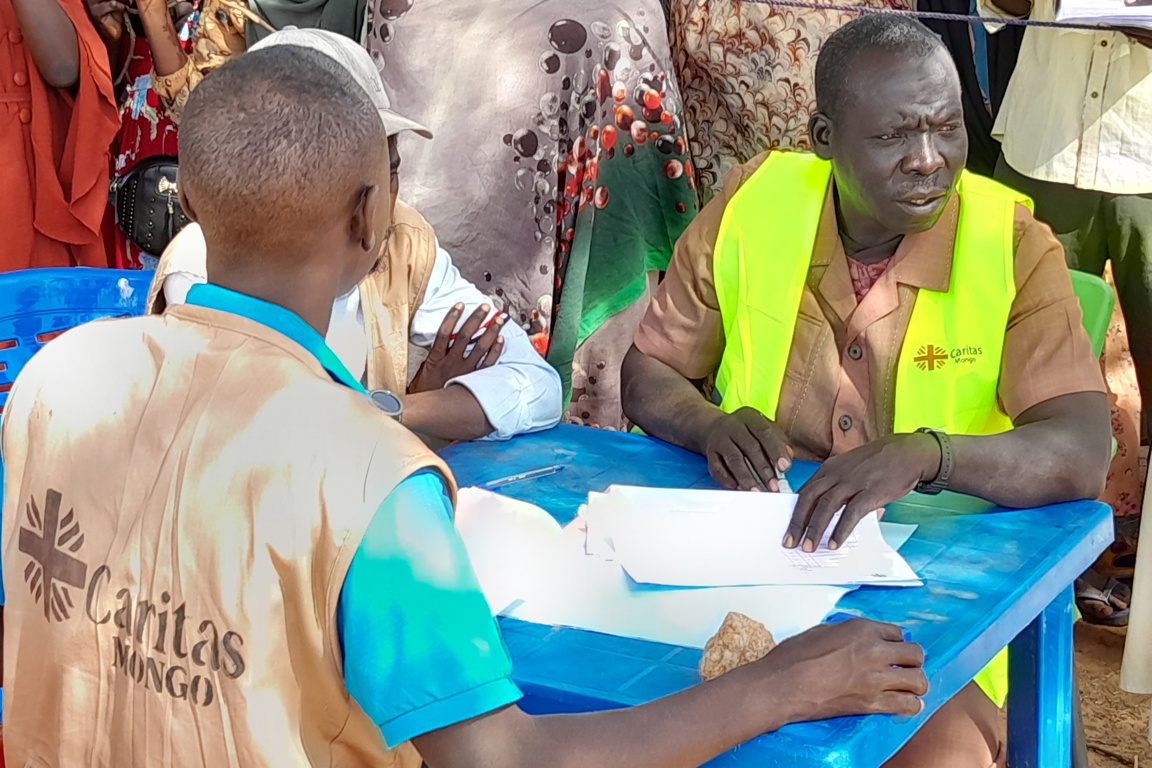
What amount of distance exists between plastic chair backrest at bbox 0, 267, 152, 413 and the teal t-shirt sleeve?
1.37 metres

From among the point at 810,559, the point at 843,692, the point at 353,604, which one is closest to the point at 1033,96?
the point at 810,559

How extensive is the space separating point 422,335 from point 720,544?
2.92 feet

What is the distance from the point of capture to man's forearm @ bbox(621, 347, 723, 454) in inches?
80.7

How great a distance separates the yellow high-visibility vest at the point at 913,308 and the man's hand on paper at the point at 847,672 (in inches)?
25.6

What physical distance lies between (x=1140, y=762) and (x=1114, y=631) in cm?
58

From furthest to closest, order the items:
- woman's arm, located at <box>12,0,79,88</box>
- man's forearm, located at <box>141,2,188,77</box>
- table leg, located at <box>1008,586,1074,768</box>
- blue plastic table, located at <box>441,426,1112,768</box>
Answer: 1. man's forearm, located at <box>141,2,188,77</box>
2. woman's arm, located at <box>12,0,79,88</box>
3. table leg, located at <box>1008,586,1074,768</box>
4. blue plastic table, located at <box>441,426,1112,768</box>

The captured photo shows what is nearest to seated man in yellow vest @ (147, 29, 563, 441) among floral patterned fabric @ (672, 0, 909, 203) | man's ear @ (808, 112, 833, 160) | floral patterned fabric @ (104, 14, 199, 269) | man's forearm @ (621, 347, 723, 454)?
man's forearm @ (621, 347, 723, 454)

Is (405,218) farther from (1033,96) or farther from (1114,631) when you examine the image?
(1114,631)

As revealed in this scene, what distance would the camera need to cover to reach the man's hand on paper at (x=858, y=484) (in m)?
1.63

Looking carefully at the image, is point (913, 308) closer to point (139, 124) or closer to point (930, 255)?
point (930, 255)

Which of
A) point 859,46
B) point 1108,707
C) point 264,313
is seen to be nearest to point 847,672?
point 264,313

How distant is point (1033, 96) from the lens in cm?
298

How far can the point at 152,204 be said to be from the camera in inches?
128

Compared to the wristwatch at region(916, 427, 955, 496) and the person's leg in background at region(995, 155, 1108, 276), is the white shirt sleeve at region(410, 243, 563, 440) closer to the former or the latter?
the wristwatch at region(916, 427, 955, 496)
